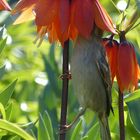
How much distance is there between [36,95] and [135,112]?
974 mm

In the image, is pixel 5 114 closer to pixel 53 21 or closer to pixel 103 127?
pixel 103 127

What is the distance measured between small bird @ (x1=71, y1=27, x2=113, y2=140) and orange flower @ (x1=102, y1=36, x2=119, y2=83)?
1 cm

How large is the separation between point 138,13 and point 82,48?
18 centimetres

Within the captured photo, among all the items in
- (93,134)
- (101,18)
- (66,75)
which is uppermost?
(101,18)

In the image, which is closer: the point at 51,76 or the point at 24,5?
the point at 24,5

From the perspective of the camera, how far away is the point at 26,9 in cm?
182

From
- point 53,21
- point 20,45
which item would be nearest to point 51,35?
point 53,21

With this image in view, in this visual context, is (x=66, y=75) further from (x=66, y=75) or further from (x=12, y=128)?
(x=12, y=128)

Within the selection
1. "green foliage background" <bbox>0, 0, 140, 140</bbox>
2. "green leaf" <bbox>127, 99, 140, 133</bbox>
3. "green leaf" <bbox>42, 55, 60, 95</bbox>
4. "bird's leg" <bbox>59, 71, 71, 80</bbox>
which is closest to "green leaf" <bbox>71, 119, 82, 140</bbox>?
"green foliage background" <bbox>0, 0, 140, 140</bbox>

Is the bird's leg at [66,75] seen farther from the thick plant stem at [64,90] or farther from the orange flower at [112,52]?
the orange flower at [112,52]

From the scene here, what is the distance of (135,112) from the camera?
2.31 meters

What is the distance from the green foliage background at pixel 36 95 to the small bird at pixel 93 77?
0.27 feet

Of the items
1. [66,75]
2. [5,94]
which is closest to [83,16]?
[66,75]

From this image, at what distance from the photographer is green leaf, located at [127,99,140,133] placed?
230 cm
